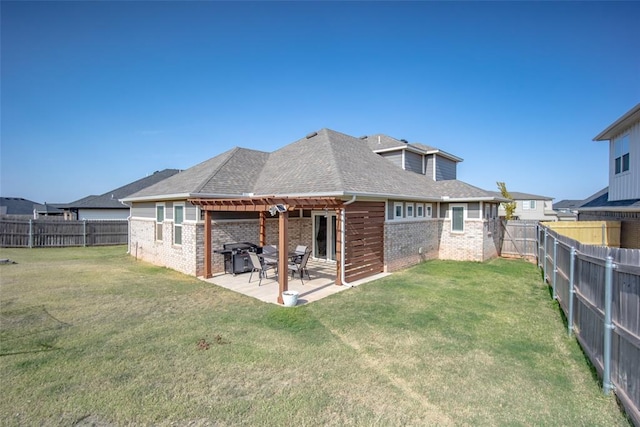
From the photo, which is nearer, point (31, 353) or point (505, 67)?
point (31, 353)

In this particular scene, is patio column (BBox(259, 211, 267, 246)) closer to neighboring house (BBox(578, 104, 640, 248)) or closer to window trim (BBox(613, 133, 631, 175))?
neighboring house (BBox(578, 104, 640, 248))

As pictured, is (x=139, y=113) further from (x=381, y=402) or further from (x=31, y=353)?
(x=381, y=402)

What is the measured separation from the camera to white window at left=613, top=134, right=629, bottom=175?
12.3 m

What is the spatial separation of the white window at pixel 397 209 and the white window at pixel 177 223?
26.8 ft

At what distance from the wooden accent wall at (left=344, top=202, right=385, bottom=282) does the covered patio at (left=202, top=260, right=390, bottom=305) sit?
36 centimetres

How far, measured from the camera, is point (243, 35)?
13.0 meters

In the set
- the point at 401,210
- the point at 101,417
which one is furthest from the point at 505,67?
the point at 101,417

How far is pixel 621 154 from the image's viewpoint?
502 inches

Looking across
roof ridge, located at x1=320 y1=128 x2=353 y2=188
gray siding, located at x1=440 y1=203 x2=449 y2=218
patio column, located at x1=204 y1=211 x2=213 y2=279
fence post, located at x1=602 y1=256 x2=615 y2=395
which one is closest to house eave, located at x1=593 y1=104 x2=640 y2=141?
gray siding, located at x1=440 y1=203 x2=449 y2=218

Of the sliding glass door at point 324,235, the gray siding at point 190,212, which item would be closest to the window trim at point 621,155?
the sliding glass door at point 324,235

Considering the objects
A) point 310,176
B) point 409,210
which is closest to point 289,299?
point 310,176

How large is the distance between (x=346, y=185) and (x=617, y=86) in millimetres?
14403

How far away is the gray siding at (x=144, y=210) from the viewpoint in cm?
1394

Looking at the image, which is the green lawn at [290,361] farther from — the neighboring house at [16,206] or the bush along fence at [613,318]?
the neighboring house at [16,206]
